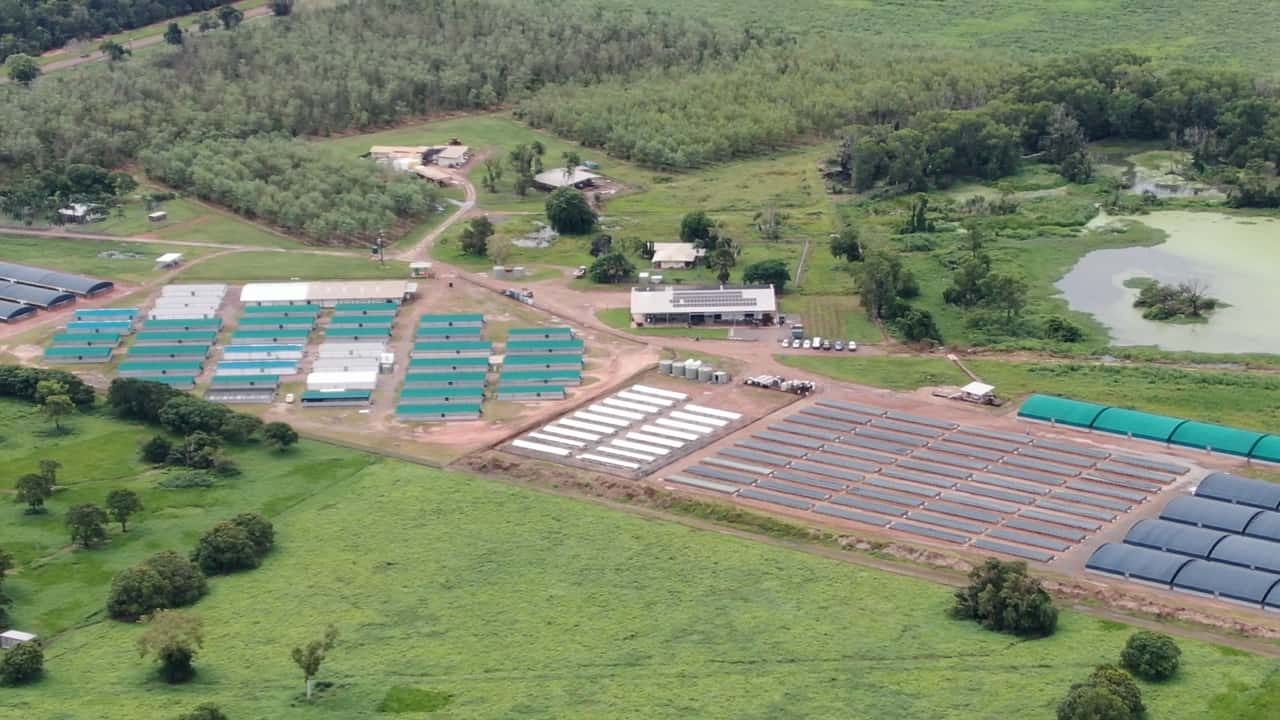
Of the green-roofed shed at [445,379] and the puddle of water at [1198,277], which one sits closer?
the green-roofed shed at [445,379]

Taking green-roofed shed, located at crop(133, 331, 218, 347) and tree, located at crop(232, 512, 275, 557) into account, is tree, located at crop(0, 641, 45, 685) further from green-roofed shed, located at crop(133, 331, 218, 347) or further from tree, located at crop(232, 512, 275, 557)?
green-roofed shed, located at crop(133, 331, 218, 347)

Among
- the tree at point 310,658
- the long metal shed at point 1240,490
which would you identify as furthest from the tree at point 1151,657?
the tree at point 310,658

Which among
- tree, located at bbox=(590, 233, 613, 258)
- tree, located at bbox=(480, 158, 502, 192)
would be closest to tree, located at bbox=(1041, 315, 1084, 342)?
tree, located at bbox=(590, 233, 613, 258)

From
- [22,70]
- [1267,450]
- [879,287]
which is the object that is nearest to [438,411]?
[879,287]

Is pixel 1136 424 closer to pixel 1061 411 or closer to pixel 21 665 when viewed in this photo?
pixel 1061 411

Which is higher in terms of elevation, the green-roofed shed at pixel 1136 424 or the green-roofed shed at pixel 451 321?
the green-roofed shed at pixel 451 321

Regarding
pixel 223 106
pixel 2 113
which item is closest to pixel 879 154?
pixel 223 106

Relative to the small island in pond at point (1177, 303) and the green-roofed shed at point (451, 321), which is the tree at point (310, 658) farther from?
the small island in pond at point (1177, 303)
